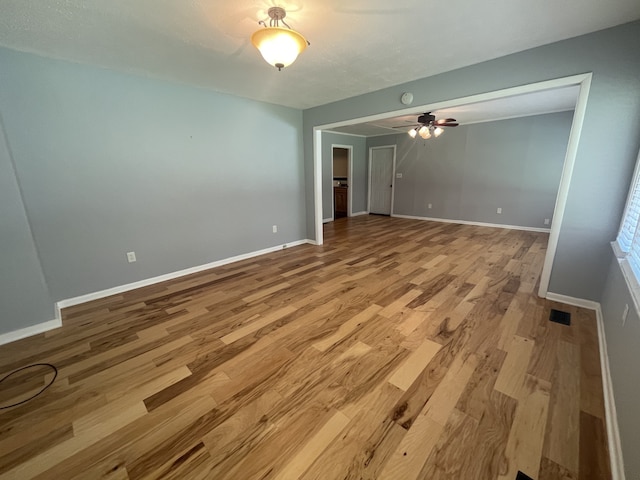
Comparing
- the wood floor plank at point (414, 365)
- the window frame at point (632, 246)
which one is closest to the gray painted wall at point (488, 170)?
the window frame at point (632, 246)

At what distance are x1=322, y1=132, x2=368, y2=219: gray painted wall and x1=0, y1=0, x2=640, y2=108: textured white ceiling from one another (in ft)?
12.9

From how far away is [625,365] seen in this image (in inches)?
53.3

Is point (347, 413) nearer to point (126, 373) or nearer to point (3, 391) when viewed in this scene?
point (126, 373)

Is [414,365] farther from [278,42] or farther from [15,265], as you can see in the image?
[15,265]

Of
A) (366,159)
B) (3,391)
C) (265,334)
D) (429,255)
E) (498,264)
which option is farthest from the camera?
(366,159)

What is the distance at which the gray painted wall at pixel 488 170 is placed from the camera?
5293mm

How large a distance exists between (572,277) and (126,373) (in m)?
3.96

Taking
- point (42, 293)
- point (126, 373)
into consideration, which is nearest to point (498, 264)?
point (126, 373)

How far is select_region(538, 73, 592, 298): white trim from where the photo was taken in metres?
2.20

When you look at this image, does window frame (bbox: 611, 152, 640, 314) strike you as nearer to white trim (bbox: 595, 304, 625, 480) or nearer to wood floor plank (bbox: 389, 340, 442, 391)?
white trim (bbox: 595, 304, 625, 480)

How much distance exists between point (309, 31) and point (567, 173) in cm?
264

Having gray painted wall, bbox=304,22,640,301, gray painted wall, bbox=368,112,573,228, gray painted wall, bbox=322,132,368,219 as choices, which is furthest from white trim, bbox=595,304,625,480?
gray painted wall, bbox=322,132,368,219

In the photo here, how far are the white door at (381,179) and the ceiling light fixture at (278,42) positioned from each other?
6236 mm

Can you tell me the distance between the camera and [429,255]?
412 centimetres
